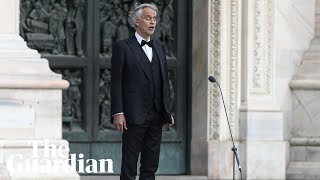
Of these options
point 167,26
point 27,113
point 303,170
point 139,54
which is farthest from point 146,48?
point 303,170

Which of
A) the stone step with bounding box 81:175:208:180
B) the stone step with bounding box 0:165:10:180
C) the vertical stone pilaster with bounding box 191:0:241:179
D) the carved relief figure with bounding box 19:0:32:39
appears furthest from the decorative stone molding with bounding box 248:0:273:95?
the stone step with bounding box 0:165:10:180

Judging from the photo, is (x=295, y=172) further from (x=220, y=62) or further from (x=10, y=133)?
(x=10, y=133)

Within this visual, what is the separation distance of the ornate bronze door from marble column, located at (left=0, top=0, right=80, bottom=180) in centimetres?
196

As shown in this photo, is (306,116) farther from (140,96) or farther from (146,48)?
(140,96)

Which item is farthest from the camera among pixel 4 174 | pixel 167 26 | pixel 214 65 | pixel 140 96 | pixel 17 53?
pixel 167 26

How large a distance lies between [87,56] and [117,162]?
145 centimetres

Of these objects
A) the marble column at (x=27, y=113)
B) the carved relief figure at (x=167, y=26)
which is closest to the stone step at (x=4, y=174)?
the marble column at (x=27, y=113)

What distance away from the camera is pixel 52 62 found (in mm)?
16188

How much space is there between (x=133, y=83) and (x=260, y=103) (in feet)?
14.4

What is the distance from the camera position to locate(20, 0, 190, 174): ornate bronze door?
53.1 ft

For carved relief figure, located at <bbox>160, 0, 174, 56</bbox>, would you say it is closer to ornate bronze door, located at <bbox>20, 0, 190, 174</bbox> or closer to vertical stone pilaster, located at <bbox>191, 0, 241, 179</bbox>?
ornate bronze door, located at <bbox>20, 0, 190, 174</bbox>

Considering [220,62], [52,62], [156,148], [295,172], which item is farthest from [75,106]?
[156,148]

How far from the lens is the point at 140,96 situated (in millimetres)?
12094

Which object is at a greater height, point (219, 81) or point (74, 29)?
point (74, 29)
